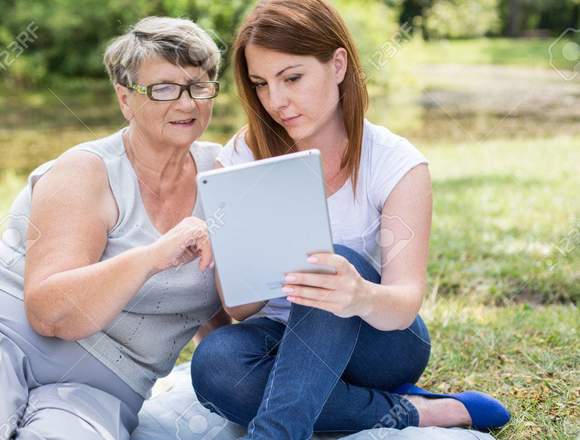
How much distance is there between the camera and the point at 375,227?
2139mm

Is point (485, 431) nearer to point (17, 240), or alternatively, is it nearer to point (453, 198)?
point (17, 240)

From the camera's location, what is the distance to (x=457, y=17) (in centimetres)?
2219

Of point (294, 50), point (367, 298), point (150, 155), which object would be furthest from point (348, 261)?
point (150, 155)

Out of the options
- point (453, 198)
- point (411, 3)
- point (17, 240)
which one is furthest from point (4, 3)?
Answer: point (17, 240)

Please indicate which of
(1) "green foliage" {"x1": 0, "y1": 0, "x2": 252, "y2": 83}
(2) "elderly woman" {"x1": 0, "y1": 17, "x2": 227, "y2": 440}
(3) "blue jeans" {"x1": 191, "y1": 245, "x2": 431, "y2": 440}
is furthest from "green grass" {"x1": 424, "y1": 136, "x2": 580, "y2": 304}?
(1) "green foliage" {"x1": 0, "y1": 0, "x2": 252, "y2": 83}

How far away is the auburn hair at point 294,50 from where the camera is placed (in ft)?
6.59

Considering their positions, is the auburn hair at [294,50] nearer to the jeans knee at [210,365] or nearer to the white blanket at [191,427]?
the jeans knee at [210,365]

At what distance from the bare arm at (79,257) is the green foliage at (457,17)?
770 inches

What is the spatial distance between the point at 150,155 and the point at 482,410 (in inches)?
48.7

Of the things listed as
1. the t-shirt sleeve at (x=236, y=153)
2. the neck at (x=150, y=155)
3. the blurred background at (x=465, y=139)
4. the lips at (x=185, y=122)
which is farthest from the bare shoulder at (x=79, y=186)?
the blurred background at (x=465, y=139)

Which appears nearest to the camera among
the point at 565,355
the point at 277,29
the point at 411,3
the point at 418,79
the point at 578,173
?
the point at 277,29

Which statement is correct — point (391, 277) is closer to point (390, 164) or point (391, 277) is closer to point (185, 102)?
point (390, 164)

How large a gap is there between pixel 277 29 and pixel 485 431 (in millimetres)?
1317

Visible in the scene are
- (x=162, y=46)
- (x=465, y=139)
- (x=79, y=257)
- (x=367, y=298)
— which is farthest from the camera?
(x=465, y=139)
